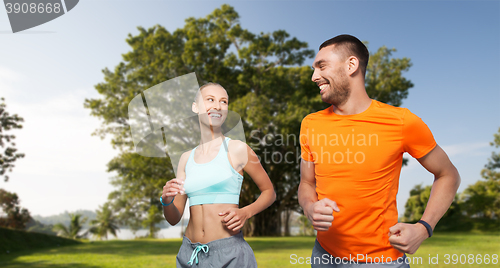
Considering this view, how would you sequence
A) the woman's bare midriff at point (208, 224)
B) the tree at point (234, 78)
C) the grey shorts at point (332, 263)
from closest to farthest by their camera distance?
the grey shorts at point (332, 263) → the woman's bare midriff at point (208, 224) → the tree at point (234, 78)

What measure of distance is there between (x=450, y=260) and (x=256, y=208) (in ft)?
27.0

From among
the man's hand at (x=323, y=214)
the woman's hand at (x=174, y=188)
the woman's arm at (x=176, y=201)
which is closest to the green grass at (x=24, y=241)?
the woman's arm at (x=176, y=201)

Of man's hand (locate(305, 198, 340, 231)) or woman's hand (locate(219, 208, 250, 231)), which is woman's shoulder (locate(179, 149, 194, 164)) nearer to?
woman's hand (locate(219, 208, 250, 231))

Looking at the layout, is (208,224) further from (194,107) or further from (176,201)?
(194,107)

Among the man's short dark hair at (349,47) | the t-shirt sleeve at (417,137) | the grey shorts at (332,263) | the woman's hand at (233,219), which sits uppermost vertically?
the man's short dark hair at (349,47)

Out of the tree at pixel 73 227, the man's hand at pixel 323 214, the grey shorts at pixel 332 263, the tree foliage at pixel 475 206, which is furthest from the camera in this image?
the tree at pixel 73 227

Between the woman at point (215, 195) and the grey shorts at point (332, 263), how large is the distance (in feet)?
1.55

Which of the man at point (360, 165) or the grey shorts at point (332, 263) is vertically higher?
the man at point (360, 165)

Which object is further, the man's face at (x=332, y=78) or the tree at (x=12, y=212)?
the tree at (x=12, y=212)

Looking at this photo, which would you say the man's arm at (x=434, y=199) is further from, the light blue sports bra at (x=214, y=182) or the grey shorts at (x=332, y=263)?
the light blue sports bra at (x=214, y=182)

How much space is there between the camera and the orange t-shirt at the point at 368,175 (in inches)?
78.9

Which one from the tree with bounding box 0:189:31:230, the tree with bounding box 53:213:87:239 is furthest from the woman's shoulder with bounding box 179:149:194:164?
the tree with bounding box 53:213:87:239

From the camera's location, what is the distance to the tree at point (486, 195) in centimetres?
2333

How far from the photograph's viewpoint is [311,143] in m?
2.23
